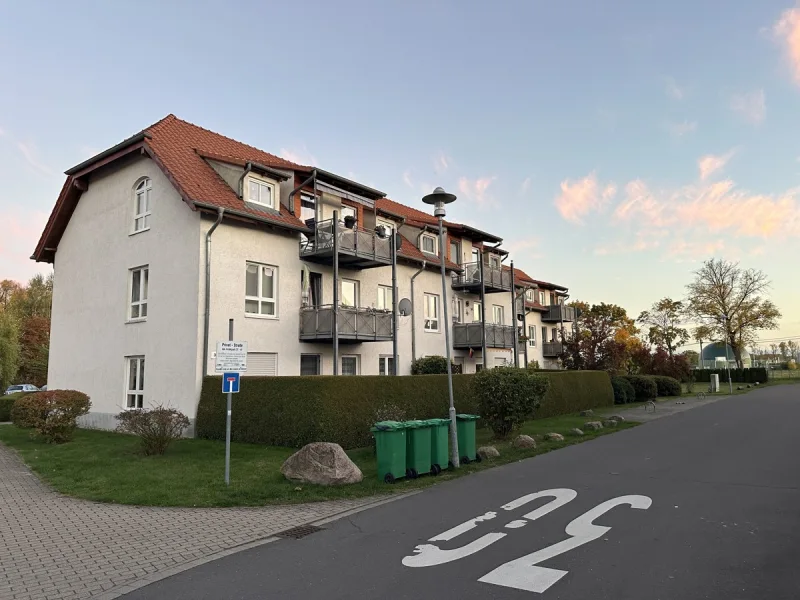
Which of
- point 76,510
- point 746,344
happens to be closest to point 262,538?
point 76,510

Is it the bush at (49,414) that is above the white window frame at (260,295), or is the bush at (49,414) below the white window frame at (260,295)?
below

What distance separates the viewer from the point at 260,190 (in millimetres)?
18578

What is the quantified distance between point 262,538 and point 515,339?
23.5 m

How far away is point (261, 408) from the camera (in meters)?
13.9

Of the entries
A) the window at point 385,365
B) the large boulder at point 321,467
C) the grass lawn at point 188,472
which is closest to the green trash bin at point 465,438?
the grass lawn at point 188,472

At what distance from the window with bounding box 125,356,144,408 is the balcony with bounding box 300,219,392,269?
20.6 ft

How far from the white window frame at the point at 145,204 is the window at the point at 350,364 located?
8070 millimetres

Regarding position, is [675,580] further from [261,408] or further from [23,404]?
[23,404]

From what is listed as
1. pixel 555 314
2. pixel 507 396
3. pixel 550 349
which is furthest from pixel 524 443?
pixel 555 314

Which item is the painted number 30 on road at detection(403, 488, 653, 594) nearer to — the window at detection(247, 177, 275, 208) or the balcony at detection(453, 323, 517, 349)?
the window at detection(247, 177, 275, 208)

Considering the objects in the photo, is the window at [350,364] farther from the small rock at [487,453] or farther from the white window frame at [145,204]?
the small rock at [487,453]

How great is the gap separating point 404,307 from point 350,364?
10.1 feet

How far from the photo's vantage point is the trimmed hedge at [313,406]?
12969mm

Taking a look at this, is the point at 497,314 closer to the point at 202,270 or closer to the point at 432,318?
the point at 432,318
